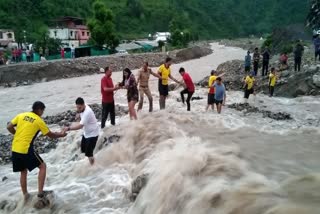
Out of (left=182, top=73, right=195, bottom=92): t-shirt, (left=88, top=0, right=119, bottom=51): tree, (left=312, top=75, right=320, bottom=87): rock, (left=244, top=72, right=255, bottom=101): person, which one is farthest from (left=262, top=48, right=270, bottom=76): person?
(left=88, top=0, right=119, bottom=51): tree

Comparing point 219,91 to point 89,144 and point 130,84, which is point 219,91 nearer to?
point 130,84

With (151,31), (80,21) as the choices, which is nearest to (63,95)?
(80,21)

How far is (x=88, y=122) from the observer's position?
880cm

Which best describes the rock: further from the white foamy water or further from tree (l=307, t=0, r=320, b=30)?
tree (l=307, t=0, r=320, b=30)

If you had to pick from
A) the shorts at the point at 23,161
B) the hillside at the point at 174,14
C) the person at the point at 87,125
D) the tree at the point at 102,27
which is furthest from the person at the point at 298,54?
the hillside at the point at 174,14

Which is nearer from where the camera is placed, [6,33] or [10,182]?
[10,182]

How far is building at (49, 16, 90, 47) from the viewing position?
228 feet

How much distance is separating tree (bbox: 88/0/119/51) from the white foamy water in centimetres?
4048

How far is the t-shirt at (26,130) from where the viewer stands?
7480 millimetres

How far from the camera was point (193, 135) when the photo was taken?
10961mm

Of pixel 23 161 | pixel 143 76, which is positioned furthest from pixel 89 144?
pixel 143 76

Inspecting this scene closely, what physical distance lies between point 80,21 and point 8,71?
42541 mm

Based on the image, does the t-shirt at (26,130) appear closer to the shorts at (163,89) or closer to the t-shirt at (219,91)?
the shorts at (163,89)

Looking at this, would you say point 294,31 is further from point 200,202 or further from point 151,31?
point 151,31
